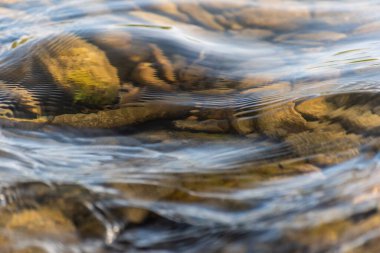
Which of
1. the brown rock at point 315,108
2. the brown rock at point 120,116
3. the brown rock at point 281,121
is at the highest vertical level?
the brown rock at point 315,108

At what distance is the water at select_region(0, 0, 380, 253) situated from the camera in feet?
6.50

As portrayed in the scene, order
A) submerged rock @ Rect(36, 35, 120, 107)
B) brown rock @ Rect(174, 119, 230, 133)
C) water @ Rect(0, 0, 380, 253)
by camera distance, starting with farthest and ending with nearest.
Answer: submerged rock @ Rect(36, 35, 120, 107), brown rock @ Rect(174, 119, 230, 133), water @ Rect(0, 0, 380, 253)

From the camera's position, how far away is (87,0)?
5242 mm

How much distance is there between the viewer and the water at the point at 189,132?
1.98m

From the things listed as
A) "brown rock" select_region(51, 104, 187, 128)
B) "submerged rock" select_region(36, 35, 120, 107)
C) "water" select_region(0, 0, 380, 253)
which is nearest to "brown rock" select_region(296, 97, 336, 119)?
"water" select_region(0, 0, 380, 253)

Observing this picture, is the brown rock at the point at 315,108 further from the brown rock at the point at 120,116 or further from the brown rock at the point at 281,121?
the brown rock at the point at 120,116

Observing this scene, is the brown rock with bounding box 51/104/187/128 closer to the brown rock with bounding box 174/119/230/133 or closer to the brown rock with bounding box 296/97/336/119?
the brown rock with bounding box 174/119/230/133

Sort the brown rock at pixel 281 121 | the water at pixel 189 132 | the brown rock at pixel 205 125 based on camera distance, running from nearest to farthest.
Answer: the water at pixel 189 132
the brown rock at pixel 281 121
the brown rock at pixel 205 125

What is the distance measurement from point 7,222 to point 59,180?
13.0 inches

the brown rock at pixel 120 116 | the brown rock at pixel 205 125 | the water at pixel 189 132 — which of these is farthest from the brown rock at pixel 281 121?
the brown rock at pixel 120 116

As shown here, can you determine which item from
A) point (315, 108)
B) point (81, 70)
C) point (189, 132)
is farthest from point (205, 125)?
point (81, 70)

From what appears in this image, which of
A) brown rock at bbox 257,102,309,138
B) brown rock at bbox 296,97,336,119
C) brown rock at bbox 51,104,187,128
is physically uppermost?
brown rock at bbox 296,97,336,119

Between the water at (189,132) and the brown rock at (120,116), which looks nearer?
the water at (189,132)

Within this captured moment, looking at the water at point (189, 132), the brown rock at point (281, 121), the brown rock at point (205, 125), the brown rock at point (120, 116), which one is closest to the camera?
the water at point (189, 132)
